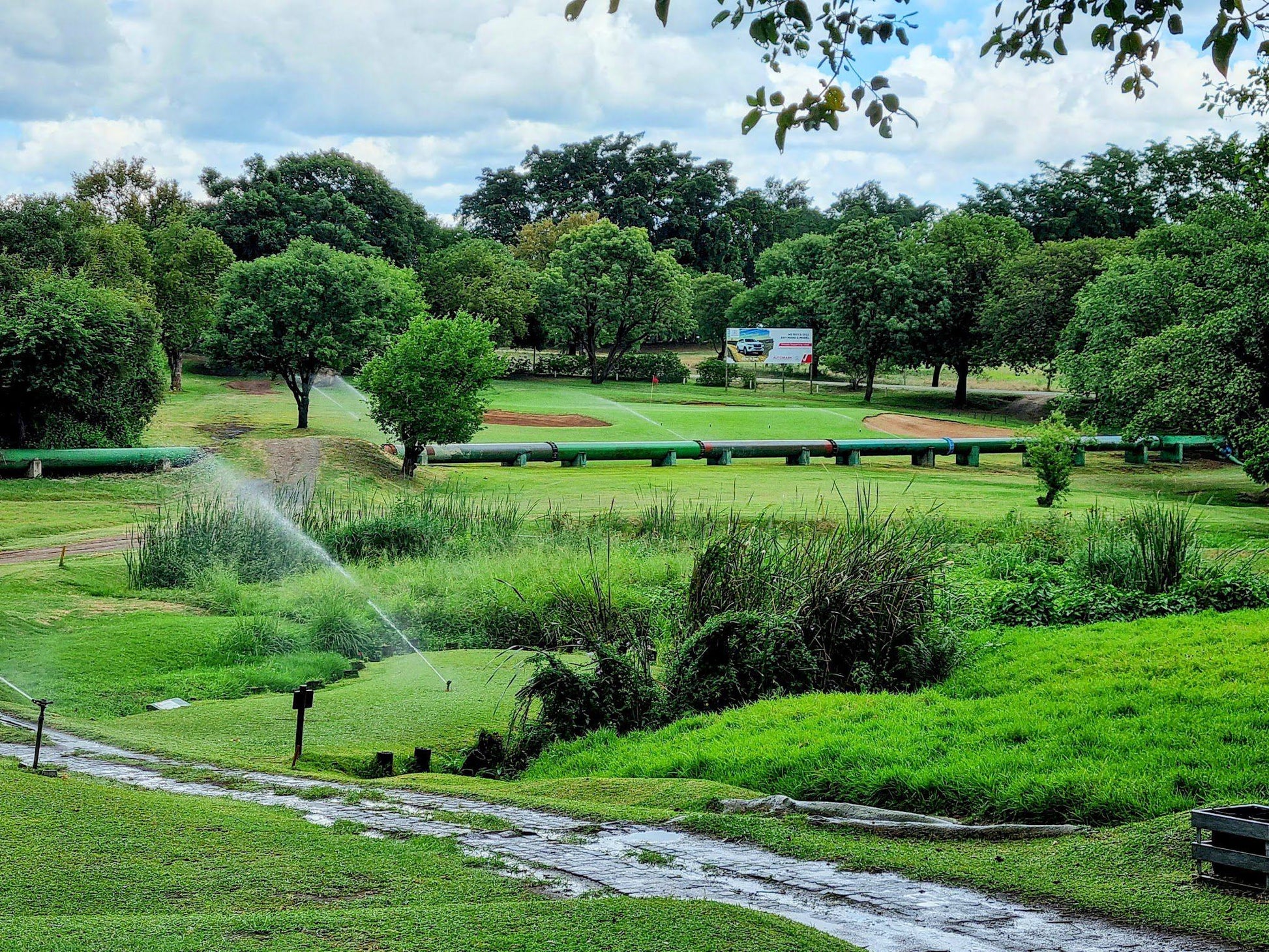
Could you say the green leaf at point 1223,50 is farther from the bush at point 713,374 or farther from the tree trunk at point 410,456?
the bush at point 713,374

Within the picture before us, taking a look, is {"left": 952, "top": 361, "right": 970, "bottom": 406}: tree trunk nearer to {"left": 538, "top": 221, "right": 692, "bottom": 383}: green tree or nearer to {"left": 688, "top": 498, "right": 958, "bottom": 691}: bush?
{"left": 538, "top": 221, "right": 692, "bottom": 383}: green tree

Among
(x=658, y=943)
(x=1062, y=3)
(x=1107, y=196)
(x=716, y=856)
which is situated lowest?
(x=716, y=856)

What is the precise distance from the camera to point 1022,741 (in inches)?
297

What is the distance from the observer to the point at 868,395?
5772cm

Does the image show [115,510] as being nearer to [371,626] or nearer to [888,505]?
[371,626]

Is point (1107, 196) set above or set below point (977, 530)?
above

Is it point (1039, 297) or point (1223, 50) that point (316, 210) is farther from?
point (1223, 50)

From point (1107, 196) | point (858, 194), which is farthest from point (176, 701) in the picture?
Result: point (858, 194)

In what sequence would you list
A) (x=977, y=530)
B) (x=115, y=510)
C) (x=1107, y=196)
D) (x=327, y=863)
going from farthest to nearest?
1. (x=1107, y=196)
2. (x=115, y=510)
3. (x=977, y=530)
4. (x=327, y=863)

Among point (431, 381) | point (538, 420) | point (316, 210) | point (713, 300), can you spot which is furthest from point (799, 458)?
point (316, 210)

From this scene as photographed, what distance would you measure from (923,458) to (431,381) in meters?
19.2

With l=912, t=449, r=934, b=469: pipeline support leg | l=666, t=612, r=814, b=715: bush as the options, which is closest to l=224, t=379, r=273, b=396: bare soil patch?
l=912, t=449, r=934, b=469: pipeline support leg

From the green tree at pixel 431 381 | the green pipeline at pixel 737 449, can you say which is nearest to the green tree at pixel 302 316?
the green pipeline at pixel 737 449

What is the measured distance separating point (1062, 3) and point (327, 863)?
6417 millimetres
